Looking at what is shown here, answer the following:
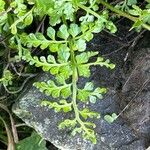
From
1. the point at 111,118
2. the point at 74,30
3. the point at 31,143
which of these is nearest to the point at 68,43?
the point at 74,30

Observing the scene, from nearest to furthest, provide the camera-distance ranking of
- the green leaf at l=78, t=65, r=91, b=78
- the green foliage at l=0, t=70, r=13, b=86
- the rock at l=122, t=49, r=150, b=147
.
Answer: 1. the green leaf at l=78, t=65, r=91, b=78
2. the rock at l=122, t=49, r=150, b=147
3. the green foliage at l=0, t=70, r=13, b=86

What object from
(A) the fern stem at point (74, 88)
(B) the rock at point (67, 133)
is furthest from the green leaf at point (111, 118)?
(A) the fern stem at point (74, 88)

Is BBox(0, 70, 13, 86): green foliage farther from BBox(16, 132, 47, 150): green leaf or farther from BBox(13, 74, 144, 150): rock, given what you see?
BBox(16, 132, 47, 150): green leaf

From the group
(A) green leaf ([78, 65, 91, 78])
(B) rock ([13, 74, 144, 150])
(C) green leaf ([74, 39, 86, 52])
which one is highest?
(C) green leaf ([74, 39, 86, 52])

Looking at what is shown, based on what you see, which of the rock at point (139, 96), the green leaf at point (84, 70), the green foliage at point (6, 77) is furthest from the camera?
the green foliage at point (6, 77)

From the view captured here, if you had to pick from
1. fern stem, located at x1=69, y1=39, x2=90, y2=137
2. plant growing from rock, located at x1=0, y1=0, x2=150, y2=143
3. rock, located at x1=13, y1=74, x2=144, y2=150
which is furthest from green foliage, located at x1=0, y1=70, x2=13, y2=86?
fern stem, located at x1=69, y1=39, x2=90, y2=137

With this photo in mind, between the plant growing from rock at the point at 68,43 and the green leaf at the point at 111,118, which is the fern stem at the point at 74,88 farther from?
the green leaf at the point at 111,118

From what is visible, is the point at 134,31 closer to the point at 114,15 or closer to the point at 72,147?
the point at 114,15

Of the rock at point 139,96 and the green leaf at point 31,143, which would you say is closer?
the rock at point 139,96
